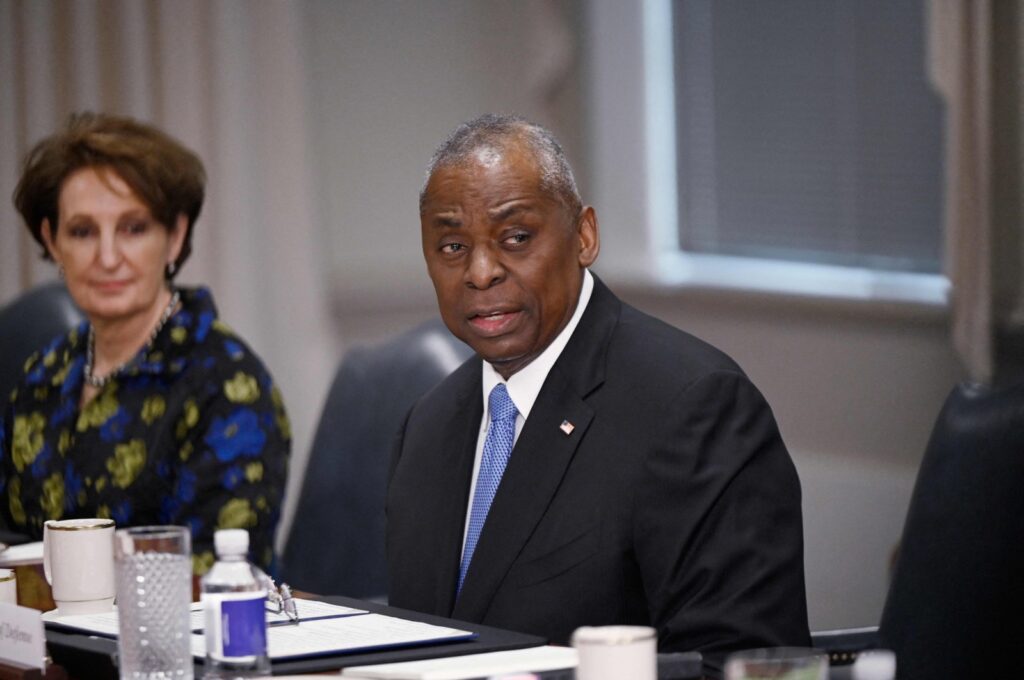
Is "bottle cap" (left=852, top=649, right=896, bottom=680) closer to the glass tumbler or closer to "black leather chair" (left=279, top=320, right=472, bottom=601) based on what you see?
the glass tumbler

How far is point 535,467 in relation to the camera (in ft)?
7.97

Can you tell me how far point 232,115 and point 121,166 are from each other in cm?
184

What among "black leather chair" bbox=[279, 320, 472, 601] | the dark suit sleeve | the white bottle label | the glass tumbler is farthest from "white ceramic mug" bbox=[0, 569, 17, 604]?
"black leather chair" bbox=[279, 320, 472, 601]

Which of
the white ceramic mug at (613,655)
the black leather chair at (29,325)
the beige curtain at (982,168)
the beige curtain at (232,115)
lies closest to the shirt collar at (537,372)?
the white ceramic mug at (613,655)

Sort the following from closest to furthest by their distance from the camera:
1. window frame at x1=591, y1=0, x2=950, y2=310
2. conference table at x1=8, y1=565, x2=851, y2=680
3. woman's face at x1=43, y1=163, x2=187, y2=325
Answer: conference table at x1=8, y1=565, x2=851, y2=680 → woman's face at x1=43, y1=163, x2=187, y2=325 → window frame at x1=591, y1=0, x2=950, y2=310

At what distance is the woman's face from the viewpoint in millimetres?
3600

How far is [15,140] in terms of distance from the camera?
5.67 metres

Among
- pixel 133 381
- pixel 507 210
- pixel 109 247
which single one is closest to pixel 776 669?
pixel 507 210

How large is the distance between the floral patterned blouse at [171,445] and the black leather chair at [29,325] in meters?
1.08

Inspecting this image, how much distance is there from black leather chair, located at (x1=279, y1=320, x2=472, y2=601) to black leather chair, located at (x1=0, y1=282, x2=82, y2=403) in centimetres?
127

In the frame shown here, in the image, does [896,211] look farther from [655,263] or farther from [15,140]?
[15,140]

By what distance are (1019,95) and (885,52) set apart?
23.8 inches

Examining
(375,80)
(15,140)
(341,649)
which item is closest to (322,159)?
(375,80)

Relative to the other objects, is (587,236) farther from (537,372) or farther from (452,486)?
(452,486)
